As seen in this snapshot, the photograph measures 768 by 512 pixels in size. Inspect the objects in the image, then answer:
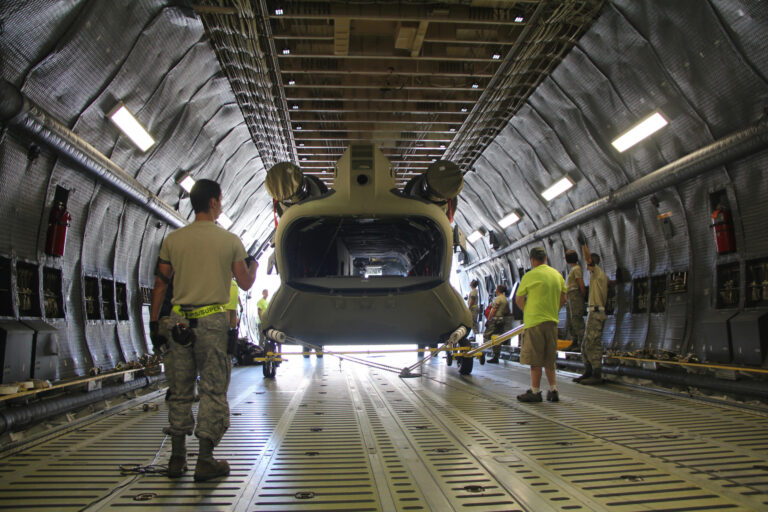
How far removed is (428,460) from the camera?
310 cm

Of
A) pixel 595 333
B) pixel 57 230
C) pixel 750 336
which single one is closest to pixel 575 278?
pixel 595 333

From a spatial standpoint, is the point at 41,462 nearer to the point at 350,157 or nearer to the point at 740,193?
the point at 350,157

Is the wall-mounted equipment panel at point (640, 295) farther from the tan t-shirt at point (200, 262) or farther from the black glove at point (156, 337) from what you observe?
the black glove at point (156, 337)

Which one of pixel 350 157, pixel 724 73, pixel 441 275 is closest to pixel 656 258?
pixel 724 73

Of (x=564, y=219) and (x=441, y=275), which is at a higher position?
(x=564, y=219)

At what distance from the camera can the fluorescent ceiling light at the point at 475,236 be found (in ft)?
48.7

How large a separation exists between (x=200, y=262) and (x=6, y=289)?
131 inches

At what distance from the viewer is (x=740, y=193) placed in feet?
20.6

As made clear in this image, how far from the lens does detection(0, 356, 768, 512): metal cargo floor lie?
2412 millimetres

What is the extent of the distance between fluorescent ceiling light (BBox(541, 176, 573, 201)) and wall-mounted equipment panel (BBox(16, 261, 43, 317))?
831 cm

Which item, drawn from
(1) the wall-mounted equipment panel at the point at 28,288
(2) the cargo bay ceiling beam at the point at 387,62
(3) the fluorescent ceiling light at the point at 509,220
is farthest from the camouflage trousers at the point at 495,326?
(1) the wall-mounted equipment panel at the point at 28,288

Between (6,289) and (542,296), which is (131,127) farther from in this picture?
(542,296)

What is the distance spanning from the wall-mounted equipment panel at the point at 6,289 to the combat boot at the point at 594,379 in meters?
6.91

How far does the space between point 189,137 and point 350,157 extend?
10.1ft
